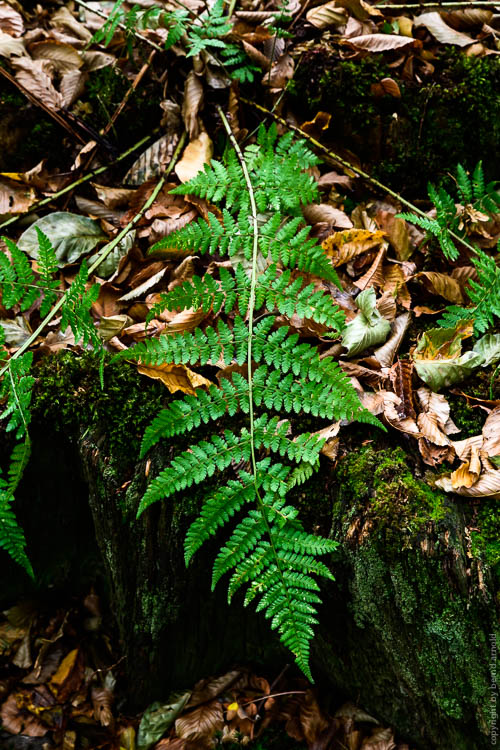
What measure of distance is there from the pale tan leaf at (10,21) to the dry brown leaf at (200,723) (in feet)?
12.0

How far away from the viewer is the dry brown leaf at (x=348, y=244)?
7.66ft

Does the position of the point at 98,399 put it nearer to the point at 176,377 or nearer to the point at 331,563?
the point at 176,377

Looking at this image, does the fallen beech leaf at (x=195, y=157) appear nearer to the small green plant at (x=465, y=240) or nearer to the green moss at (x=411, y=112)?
the green moss at (x=411, y=112)

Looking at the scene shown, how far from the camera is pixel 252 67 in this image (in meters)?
2.56

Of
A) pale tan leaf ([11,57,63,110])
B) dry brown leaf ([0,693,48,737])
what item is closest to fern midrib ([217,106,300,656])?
pale tan leaf ([11,57,63,110])

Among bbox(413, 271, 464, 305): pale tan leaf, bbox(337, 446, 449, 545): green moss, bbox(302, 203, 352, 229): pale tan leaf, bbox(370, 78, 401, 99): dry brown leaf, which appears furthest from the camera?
bbox(370, 78, 401, 99): dry brown leaf

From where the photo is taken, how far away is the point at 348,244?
2.35 meters

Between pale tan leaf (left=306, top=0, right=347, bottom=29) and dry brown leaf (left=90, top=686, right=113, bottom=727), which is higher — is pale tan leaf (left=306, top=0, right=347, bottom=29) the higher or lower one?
the higher one

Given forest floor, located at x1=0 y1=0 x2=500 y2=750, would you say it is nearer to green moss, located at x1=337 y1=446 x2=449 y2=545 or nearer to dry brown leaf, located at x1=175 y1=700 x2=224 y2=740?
dry brown leaf, located at x1=175 y1=700 x2=224 y2=740

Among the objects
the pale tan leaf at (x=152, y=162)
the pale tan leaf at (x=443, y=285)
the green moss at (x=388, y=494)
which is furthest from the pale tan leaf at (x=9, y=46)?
the green moss at (x=388, y=494)

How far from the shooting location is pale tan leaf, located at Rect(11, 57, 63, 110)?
271 cm

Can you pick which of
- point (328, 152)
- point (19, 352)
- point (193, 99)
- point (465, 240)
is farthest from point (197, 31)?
point (19, 352)

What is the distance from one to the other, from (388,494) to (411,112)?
1893mm

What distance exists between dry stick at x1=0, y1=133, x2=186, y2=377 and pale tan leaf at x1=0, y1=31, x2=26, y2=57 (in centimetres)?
98
